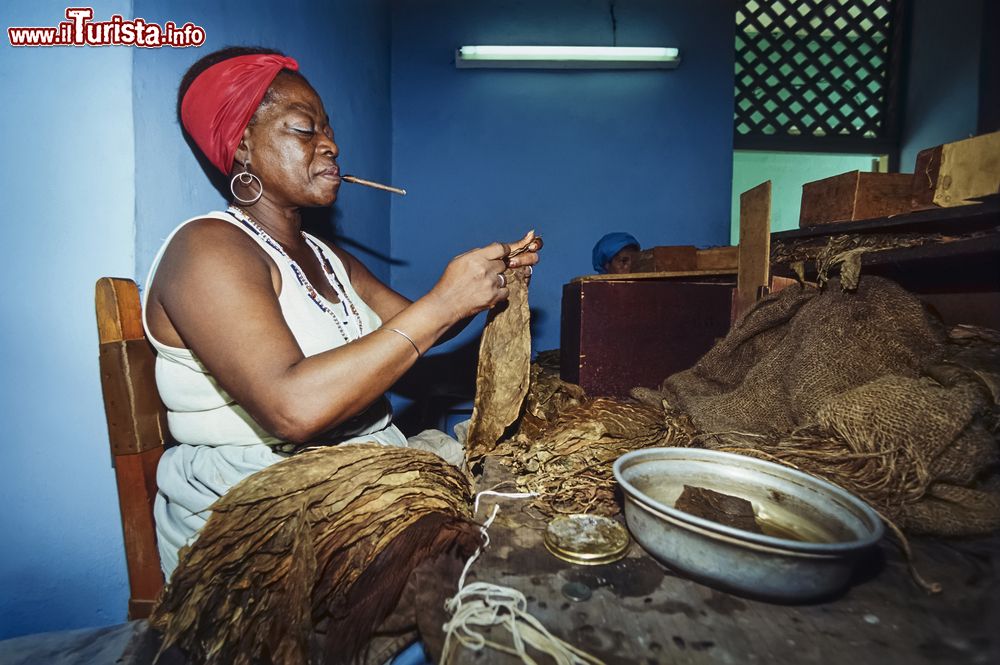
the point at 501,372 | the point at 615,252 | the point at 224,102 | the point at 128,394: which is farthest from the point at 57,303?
the point at 615,252

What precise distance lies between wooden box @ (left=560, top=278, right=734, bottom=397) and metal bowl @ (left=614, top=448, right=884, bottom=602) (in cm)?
91

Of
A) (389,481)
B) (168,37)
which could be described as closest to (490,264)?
(389,481)

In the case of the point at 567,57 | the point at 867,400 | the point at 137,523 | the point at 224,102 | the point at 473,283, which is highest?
the point at 567,57

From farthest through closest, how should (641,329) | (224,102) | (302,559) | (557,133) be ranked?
1. (557,133)
2. (641,329)
3. (224,102)
4. (302,559)

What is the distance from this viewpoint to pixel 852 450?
1.01 m

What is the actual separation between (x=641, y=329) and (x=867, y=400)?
0.92 metres

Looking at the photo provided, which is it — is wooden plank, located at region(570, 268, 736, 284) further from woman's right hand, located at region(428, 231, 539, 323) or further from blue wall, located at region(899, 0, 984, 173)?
blue wall, located at region(899, 0, 984, 173)

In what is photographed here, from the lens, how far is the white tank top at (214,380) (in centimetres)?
117

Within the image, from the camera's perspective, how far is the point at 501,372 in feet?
4.76

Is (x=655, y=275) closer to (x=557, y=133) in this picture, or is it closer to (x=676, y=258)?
(x=676, y=258)

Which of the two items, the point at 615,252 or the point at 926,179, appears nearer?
the point at 926,179

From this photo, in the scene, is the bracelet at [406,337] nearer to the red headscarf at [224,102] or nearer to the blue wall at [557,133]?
the red headscarf at [224,102]

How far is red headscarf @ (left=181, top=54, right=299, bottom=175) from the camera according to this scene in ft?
4.20

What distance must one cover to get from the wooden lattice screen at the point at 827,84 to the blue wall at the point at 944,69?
20 centimetres
